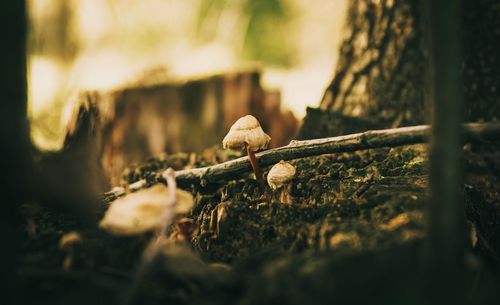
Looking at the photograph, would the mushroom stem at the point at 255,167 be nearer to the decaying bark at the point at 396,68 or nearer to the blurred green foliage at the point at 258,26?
the decaying bark at the point at 396,68

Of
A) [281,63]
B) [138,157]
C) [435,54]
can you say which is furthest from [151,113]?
[281,63]

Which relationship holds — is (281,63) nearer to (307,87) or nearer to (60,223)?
(307,87)

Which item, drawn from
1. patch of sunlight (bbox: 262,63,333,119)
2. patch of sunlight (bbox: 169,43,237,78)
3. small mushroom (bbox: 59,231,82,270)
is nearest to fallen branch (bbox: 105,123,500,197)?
small mushroom (bbox: 59,231,82,270)

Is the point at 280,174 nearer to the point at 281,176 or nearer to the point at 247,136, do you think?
the point at 281,176

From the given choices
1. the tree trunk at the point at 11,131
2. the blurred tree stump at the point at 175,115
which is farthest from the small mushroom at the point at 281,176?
the blurred tree stump at the point at 175,115

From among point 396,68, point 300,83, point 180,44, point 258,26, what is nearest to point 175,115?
point 396,68
